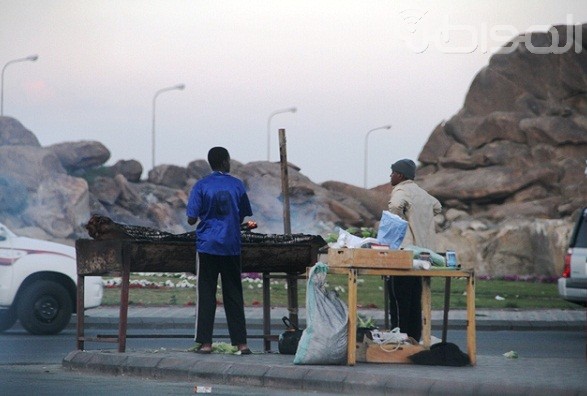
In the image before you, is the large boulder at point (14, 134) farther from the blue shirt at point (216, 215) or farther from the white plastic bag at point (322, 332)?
the white plastic bag at point (322, 332)

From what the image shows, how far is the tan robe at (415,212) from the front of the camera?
13.7 metres

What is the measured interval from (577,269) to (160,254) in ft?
29.3

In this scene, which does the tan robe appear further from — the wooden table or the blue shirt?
the blue shirt

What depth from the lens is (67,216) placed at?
2744 inches

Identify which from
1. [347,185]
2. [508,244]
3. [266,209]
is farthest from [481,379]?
[347,185]

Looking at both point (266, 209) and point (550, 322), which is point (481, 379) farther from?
point (266, 209)

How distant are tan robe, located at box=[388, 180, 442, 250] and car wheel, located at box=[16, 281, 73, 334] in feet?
23.8

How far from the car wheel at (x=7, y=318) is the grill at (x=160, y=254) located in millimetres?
6256

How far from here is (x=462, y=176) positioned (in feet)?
230

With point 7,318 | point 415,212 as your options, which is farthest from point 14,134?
point 415,212

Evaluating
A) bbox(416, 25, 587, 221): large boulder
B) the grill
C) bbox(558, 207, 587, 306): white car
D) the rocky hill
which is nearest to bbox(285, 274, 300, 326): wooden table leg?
the grill

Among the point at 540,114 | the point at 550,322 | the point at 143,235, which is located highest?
the point at 540,114

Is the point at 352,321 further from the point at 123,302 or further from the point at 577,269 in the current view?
the point at 577,269

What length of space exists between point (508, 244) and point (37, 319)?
30.1 m
